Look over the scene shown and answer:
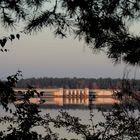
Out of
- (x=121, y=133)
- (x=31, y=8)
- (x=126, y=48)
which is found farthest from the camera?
(x=121, y=133)

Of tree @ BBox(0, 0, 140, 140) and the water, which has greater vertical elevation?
tree @ BBox(0, 0, 140, 140)

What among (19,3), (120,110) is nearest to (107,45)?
→ (19,3)

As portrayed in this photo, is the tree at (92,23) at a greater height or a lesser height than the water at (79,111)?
greater

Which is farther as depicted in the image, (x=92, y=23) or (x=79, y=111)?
(x=79, y=111)

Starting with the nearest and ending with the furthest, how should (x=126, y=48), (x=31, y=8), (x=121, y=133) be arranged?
(x=126, y=48)
(x=31, y=8)
(x=121, y=133)

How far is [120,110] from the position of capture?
25.0ft

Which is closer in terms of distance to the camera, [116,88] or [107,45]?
[107,45]

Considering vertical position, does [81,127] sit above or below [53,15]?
below

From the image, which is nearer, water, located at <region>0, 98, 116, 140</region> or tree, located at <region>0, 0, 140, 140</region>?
tree, located at <region>0, 0, 140, 140</region>

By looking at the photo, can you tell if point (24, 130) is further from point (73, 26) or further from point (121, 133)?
point (121, 133)

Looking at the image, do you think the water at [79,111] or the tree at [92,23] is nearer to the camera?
the tree at [92,23]

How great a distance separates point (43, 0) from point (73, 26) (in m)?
0.50

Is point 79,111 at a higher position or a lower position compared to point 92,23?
lower

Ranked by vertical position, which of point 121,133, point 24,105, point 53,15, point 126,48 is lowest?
point 121,133
